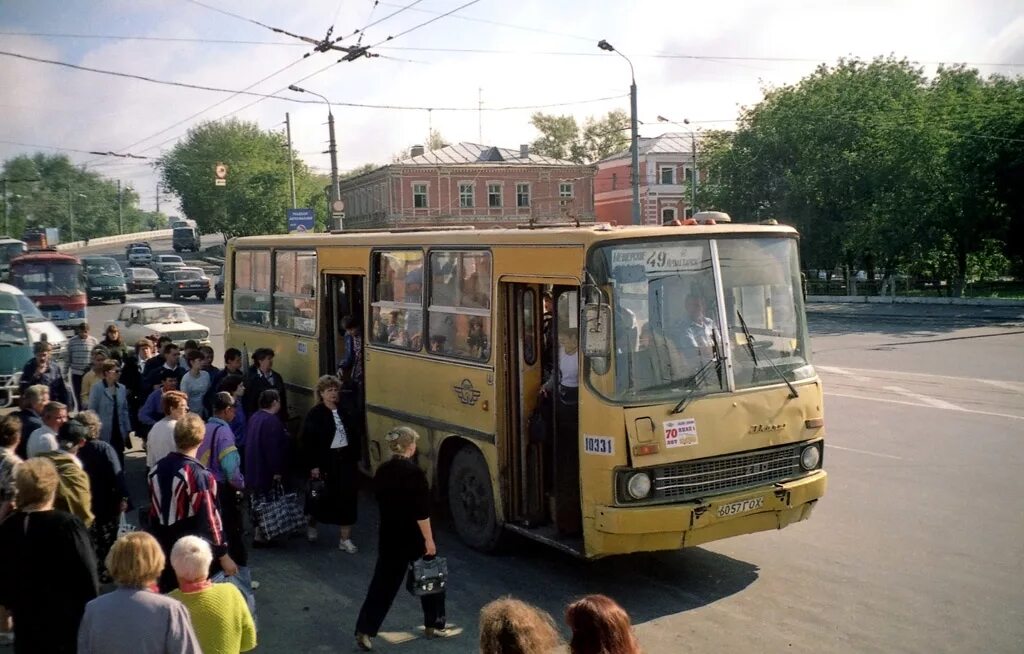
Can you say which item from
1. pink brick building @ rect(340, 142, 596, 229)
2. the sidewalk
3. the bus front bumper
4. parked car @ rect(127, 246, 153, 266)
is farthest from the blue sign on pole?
parked car @ rect(127, 246, 153, 266)

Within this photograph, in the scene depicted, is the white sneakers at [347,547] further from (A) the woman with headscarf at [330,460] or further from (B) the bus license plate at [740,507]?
(B) the bus license plate at [740,507]

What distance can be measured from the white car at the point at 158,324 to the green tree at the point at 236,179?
152 feet

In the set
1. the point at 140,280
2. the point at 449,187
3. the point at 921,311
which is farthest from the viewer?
the point at 449,187

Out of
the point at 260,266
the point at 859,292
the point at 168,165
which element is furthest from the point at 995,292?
the point at 168,165

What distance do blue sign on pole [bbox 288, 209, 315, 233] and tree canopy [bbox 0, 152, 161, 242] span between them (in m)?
58.1

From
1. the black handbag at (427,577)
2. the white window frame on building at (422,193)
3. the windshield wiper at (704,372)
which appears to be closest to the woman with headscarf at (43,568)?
Answer: the black handbag at (427,577)

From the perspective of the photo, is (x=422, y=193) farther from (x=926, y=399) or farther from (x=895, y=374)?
(x=926, y=399)

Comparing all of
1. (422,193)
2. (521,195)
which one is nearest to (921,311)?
(521,195)

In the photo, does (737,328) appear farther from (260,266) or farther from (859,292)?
(859,292)

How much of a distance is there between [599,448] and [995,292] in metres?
44.2

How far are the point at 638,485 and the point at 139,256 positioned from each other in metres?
70.3

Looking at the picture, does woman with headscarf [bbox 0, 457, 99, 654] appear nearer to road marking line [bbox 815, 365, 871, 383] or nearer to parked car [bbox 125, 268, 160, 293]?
road marking line [bbox 815, 365, 871, 383]

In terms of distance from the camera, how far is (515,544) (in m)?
8.69

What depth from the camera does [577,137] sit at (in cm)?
10212
